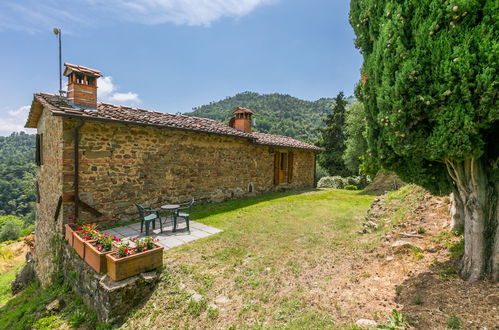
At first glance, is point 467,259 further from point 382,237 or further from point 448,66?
point 448,66

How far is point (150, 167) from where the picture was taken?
7.51 m

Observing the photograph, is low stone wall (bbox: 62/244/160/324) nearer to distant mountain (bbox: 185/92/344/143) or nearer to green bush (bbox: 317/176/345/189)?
green bush (bbox: 317/176/345/189)

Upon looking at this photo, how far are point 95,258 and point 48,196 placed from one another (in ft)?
15.8

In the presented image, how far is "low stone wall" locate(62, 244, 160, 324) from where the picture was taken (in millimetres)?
3486

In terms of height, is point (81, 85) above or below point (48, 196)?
above

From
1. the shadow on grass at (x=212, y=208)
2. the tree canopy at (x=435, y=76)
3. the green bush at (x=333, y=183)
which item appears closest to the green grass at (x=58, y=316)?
the shadow on grass at (x=212, y=208)

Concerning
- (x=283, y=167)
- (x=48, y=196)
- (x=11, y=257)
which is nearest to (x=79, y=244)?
(x=48, y=196)

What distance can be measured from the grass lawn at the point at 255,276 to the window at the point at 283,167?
6.22 meters

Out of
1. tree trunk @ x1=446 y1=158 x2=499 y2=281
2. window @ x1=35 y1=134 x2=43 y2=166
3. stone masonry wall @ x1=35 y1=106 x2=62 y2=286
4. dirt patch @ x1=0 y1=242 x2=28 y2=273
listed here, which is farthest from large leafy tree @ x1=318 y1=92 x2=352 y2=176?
dirt patch @ x1=0 y1=242 x2=28 y2=273

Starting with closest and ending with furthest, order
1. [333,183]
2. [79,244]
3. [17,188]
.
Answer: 1. [79,244]
2. [333,183]
3. [17,188]

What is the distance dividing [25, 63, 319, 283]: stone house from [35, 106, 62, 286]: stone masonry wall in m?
0.03

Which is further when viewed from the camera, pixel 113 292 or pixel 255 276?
pixel 255 276

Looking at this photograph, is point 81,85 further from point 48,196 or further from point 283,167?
point 283,167

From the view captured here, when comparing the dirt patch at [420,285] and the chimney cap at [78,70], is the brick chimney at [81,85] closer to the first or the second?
the chimney cap at [78,70]
